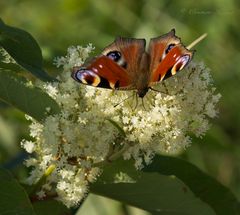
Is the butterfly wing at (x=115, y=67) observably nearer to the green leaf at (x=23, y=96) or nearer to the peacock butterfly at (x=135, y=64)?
the peacock butterfly at (x=135, y=64)

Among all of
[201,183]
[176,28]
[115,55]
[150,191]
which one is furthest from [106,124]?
[176,28]

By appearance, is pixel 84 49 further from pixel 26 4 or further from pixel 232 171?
pixel 26 4

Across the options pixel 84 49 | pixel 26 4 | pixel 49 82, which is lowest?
pixel 49 82

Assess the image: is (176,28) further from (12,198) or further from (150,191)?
(12,198)

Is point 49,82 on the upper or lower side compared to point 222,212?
lower

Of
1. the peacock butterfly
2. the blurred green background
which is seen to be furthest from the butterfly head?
the blurred green background

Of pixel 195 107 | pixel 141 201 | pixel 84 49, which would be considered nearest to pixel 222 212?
pixel 141 201
